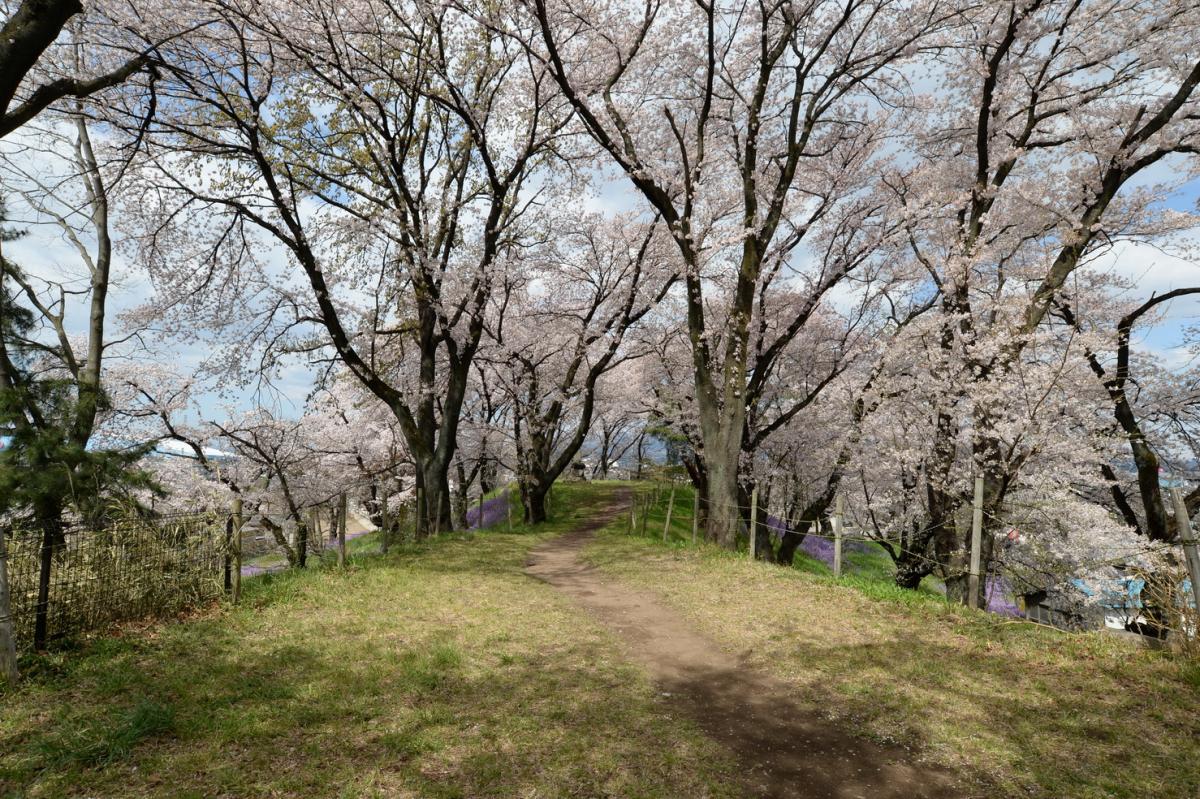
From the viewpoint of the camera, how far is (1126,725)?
4.50 metres

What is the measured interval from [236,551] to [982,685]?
9.02m

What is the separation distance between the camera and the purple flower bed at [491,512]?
1140 inches

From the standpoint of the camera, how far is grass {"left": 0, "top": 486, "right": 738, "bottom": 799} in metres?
3.84

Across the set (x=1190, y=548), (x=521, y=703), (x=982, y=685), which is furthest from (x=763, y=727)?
(x=1190, y=548)

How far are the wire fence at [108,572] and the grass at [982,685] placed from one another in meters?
6.81

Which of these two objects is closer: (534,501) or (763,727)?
(763,727)

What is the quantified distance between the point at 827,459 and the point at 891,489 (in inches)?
95.2

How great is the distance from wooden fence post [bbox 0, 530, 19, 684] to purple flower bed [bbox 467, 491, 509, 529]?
23198 millimetres

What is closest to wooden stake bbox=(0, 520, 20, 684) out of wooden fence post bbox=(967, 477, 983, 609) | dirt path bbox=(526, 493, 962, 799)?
dirt path bbox=(526, 493, 962, 799)

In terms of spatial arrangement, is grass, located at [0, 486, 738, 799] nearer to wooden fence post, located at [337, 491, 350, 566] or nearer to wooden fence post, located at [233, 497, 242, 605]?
wooden fence post, located at [233, 497, 242, 605]

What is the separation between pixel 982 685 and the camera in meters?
5.42

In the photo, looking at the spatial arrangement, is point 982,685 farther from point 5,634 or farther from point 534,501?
point 534,501

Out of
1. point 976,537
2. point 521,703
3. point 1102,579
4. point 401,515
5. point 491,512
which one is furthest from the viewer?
point 491,512

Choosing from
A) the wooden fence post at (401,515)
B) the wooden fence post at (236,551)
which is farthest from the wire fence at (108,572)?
the wooden fence post at (401,515)
